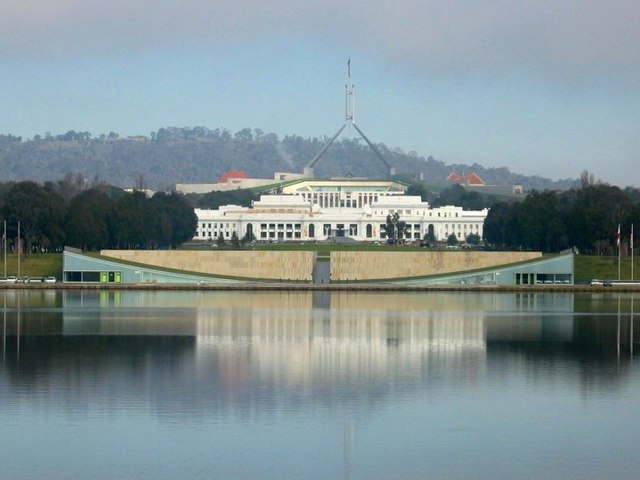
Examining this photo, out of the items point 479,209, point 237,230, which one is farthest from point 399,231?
point 479,209

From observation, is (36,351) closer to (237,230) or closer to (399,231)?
(399,231)

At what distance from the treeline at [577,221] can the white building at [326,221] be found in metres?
32.0

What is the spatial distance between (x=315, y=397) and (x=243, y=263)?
33.2m

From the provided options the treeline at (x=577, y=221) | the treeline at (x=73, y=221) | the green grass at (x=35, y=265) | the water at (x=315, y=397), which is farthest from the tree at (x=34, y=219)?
the water at (x=315, y=397)

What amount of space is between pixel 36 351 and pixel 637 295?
25.4 meters

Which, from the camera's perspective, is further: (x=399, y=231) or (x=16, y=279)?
(x=399, y=231)

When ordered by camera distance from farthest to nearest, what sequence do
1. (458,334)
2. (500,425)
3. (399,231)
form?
(399,231) < (458,334) < (500,425)

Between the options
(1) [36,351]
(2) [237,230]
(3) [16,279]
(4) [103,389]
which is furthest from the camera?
(2) [237,230]

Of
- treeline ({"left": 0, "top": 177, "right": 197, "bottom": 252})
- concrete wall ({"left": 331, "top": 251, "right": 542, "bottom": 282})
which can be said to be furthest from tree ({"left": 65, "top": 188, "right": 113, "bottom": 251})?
concrete wall ({"left": 331, "top": 251, "right": 542, "bottom": 282})

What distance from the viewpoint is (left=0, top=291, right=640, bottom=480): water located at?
51.1 feet

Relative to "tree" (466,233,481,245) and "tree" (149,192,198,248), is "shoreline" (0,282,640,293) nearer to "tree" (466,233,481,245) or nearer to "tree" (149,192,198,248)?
"tree" (149,192,198,248)

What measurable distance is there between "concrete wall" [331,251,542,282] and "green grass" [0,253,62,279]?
9.54 meters

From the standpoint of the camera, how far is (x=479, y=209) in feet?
372

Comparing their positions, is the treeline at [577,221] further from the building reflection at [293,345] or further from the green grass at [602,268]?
the building reflection at [293,345]
